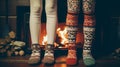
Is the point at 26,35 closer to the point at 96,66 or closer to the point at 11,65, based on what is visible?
the point at 11,65

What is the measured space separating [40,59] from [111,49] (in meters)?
0.92

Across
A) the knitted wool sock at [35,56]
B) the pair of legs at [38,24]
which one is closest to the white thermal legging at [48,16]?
the pair of legs at [38,24]

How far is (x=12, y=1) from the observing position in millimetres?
3172

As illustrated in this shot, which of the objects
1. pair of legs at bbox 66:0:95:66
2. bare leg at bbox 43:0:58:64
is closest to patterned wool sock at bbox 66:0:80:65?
pair of legs at bbox 66:0:95:66

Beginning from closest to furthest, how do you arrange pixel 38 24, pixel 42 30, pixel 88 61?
pixel 88 61
pixel 38 24
pixel 42 30

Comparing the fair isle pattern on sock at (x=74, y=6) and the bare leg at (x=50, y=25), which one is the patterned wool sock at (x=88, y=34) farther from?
the bare leg at (x=50, y=25)

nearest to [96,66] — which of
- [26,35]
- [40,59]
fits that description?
[40,59]

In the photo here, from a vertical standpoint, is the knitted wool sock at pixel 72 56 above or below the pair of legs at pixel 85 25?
below

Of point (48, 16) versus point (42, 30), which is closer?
point (48, 16)

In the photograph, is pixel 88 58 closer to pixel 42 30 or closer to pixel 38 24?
pixel 38 24

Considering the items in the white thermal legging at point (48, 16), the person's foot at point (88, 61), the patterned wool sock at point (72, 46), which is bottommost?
the person's foot at point (88, 61)

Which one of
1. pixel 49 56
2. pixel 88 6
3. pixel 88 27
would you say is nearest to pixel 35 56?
pixel 49 56

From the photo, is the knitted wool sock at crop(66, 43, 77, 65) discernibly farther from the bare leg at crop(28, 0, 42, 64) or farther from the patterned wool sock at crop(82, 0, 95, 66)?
the bare leg at crop(28, 0, 42, 64)

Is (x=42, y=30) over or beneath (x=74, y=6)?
beneath
